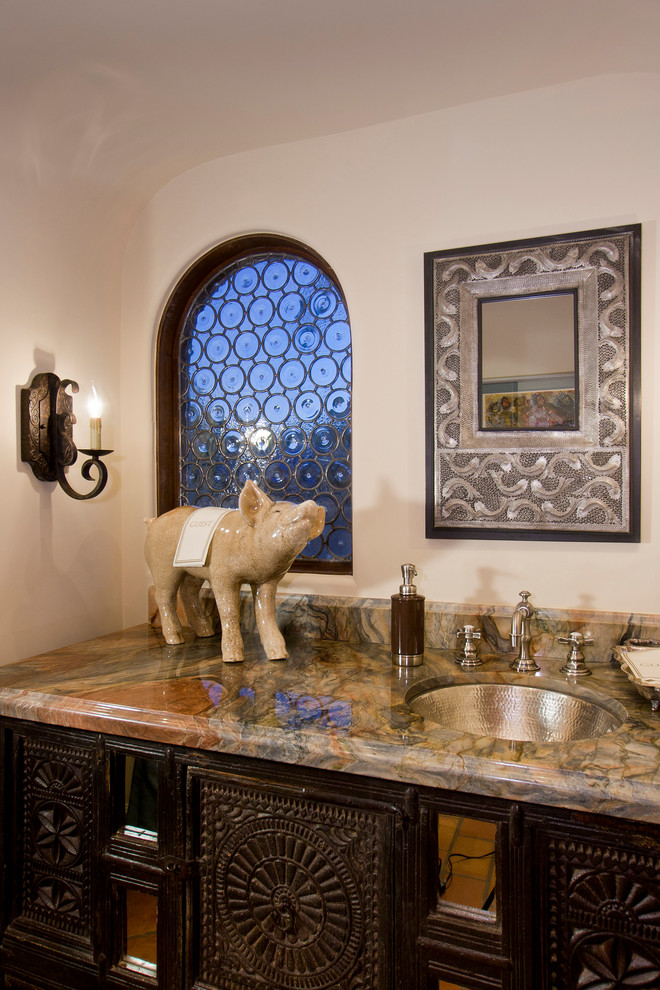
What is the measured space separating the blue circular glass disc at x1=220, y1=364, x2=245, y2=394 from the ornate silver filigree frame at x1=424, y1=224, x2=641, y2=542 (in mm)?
651

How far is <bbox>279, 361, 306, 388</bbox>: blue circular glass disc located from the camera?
2014 millimetres

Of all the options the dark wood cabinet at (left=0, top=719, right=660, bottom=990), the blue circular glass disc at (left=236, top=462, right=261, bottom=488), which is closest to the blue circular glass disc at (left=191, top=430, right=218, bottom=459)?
the blue circular glass disc at (left=236, top=462, right=261, bottom=488)

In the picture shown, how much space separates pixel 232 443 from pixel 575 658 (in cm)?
121

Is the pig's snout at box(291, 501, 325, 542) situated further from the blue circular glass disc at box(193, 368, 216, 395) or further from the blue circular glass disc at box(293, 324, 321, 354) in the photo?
the blue circular glass disc at box(193, 368, 216, 395)

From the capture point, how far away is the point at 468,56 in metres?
1.53

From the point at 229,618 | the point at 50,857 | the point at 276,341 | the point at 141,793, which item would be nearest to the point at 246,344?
the point at 276,341

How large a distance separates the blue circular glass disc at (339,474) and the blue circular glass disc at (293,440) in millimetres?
119

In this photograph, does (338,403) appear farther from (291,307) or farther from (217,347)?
(217,347)

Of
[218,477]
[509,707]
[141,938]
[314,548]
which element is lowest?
[141,938]

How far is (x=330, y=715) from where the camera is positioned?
1.22 meters

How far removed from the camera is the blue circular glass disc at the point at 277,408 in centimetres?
204

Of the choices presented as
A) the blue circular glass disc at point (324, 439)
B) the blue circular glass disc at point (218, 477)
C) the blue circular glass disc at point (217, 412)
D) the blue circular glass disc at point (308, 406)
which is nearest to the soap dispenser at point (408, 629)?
the blue circular glass disc at point (324, 439)

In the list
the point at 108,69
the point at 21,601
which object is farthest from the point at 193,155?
the point at 21,601

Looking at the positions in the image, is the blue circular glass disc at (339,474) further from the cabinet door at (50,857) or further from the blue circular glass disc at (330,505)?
the cabinet door at (50,857)
